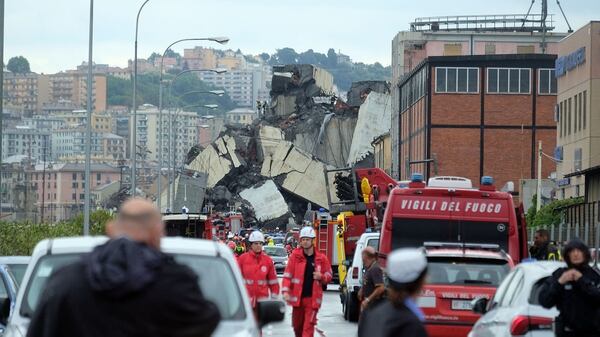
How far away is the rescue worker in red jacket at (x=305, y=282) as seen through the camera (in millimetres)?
19922

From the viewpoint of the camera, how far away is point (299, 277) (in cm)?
2008

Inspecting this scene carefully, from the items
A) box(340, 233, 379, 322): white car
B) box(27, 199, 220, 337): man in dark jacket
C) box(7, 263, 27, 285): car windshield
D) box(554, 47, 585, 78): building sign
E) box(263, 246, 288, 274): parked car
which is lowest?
box(263, 246, 288, 274): parked car

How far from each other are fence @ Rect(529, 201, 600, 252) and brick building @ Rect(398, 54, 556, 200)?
36.4 meters

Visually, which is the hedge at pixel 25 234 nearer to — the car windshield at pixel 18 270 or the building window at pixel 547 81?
the car windshield at pixel 18 270

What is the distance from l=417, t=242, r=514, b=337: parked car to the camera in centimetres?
1783

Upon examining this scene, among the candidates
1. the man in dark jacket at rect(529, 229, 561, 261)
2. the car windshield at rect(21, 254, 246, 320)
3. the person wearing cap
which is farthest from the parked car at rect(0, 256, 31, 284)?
the person wearing cap

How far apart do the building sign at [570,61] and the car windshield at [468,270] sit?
4912 centimetres

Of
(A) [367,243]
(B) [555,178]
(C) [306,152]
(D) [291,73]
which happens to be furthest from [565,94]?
(D) [291,73]

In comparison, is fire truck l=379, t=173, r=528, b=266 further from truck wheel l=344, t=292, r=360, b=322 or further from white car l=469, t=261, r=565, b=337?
white car l=469, t=261, r=565, b=337

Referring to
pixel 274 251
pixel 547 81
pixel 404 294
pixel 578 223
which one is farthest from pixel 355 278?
pixel 547 81

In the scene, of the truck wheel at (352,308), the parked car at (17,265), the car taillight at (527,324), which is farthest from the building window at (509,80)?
the car taillight at (527,324)

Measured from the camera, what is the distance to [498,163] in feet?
299

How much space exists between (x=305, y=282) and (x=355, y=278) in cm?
1008

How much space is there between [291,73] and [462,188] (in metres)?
129
